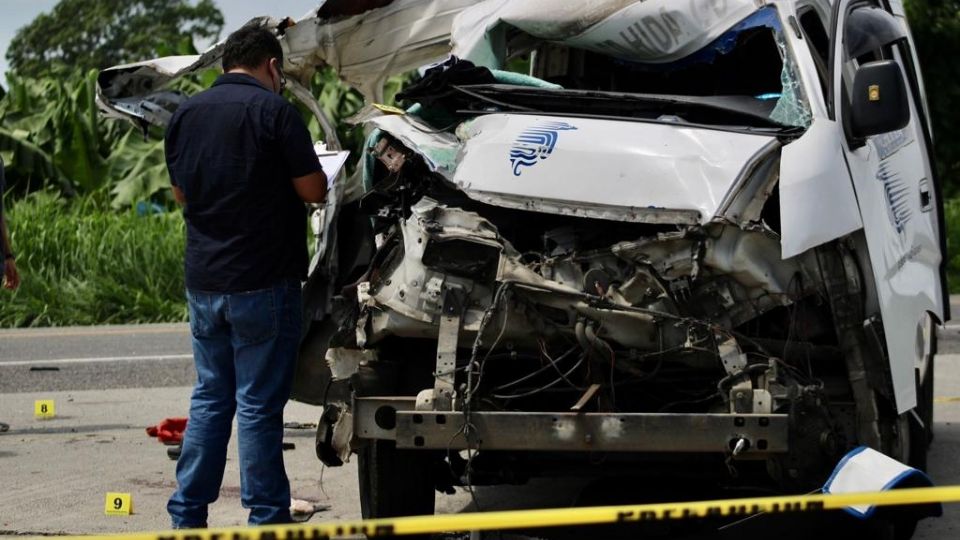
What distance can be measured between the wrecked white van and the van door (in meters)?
0.02

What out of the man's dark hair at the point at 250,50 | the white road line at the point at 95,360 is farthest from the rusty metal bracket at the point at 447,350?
the white road line at the point at 95,360

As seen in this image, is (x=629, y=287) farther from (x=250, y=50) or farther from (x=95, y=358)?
(x=95, y=358)

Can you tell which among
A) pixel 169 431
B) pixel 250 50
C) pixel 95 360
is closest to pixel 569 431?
pixel 250 50

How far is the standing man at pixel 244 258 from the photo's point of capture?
602cm

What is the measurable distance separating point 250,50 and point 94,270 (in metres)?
11.1

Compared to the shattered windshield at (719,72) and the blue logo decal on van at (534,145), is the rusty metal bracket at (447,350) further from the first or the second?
the shattered windshield at (719,72)

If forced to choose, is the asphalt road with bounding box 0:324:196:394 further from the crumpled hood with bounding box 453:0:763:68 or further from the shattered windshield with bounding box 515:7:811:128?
the crumpled hood with bounding box 453:0:763:68

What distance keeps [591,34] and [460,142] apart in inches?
42.3

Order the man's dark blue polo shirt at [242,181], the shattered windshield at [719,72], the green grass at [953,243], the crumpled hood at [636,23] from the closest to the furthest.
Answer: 1. the man's dark blue polo shirt at [242,181]
2. the shattered windshield at [719,72]
3. the crumpled hood at [636,23]
4. the green grass at [953,243]

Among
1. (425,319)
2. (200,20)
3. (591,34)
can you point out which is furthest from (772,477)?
(200,20)

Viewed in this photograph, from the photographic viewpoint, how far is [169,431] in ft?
29.6

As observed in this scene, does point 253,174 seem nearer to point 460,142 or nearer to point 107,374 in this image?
point 460,142

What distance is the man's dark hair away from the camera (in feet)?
20.4

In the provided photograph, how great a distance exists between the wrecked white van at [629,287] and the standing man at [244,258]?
25 cm
